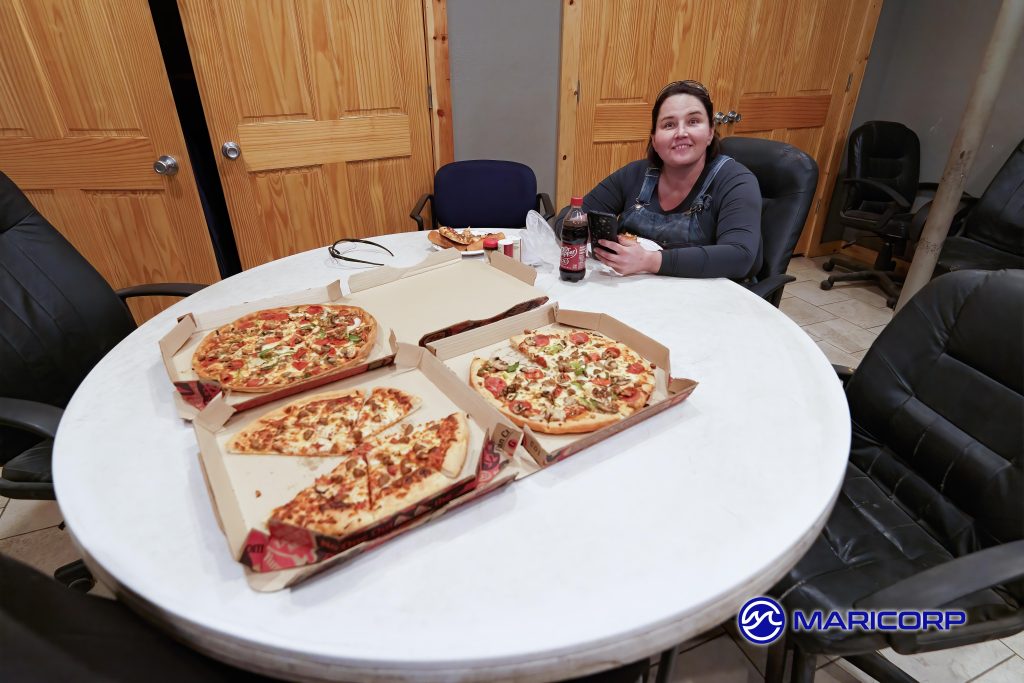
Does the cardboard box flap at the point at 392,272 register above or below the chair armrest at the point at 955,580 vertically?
above

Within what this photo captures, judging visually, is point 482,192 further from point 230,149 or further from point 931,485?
point 931,485

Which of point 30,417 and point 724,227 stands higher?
point 724,227

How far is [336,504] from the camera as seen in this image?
80 centimetres

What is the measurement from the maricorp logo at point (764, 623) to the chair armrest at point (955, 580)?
0.15m

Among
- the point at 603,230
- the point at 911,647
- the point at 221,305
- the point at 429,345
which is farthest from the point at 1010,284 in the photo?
the point at 221,305

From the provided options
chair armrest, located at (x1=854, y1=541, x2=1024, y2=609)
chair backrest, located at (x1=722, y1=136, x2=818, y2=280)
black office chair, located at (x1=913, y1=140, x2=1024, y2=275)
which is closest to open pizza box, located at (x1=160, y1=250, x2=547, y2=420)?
chair armrest, located at (x1=854, y1=541, x2=1024, y2=609)

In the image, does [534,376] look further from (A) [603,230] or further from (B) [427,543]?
(A) [603,230]

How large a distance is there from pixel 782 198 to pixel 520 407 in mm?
1566

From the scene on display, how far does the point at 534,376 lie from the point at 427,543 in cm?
47

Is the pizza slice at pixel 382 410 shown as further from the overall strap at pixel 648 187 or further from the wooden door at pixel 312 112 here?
the wooden door at pixel 312 112

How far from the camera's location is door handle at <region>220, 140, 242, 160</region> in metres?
2.49

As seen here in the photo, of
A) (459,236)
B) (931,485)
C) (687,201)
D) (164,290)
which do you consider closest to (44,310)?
(164,290)

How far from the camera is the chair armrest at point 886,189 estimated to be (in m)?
3.34

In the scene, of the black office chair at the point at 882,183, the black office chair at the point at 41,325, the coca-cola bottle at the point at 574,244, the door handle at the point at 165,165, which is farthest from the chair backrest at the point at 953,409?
the door handle at the point at 165,165
